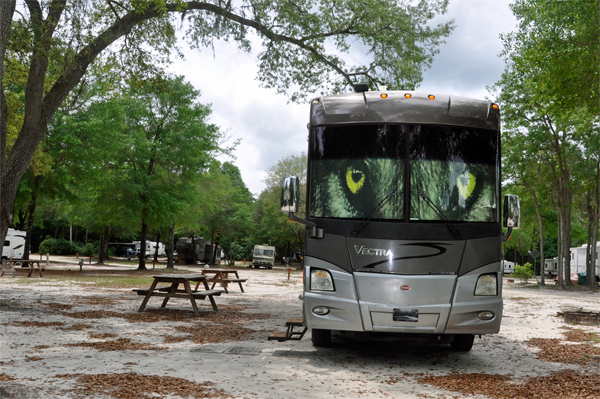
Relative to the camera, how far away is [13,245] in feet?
122

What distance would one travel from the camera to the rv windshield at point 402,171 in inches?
270

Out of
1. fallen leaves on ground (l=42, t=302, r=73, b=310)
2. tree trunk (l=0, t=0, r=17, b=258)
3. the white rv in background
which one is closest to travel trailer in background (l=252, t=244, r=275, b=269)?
the white rv in background

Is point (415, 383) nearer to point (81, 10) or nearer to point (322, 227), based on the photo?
point (322, 227)

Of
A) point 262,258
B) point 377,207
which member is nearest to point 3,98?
point 377,207

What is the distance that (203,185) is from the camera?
135ft

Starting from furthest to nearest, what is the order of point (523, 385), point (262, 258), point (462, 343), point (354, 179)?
point (262, 258), point (462, 343), point (354, 179), point (523, 385)

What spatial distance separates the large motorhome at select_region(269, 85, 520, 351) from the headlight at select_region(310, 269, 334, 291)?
0.01 m

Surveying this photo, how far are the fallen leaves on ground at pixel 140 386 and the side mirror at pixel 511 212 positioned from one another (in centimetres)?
401

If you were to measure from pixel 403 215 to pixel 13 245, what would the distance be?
3657 centimetres

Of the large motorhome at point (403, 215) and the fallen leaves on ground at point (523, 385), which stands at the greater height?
the large motorhome at point (403, 215)

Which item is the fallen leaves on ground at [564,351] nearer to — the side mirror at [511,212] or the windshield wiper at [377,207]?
the side mirror at [511,212]

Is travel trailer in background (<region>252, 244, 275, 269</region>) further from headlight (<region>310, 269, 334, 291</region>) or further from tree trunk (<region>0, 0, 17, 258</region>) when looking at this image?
headlight (<region>310, 269, 334, 291</region>)

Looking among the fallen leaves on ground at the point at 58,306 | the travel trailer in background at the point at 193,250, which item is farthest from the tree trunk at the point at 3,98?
the travel trailer in background at the point at 193,250

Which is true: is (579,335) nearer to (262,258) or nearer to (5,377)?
(5,377)
